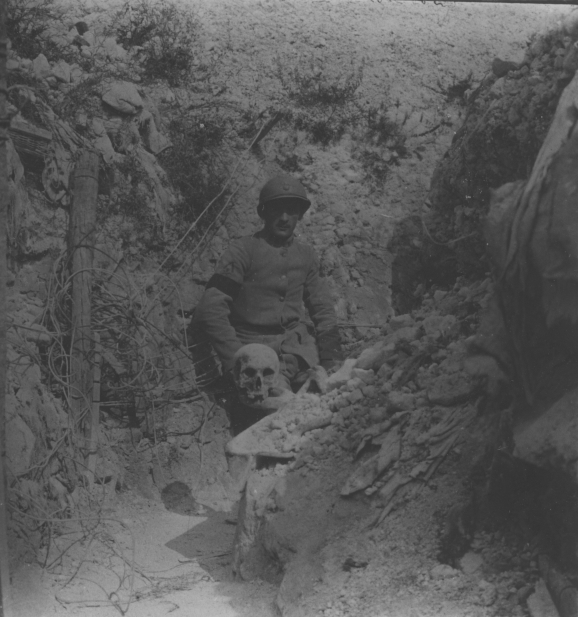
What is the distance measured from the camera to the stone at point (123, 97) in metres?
4.27

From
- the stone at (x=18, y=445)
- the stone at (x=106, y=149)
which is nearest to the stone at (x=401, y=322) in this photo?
the stone at (x=106, y=149)

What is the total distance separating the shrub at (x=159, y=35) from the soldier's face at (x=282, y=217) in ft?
2.93

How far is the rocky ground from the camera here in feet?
10.3

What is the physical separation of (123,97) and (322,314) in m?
1.65

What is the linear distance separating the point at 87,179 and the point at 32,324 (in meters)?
0.80

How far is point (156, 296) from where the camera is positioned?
4543 mm

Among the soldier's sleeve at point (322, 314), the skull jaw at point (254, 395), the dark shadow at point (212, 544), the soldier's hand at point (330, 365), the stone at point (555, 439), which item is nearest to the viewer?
the stone at point (555, 439)

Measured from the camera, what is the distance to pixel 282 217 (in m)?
4.80

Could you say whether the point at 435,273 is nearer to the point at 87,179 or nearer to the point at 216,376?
the point at 216,376

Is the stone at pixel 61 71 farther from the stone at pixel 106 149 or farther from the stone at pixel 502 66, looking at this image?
the stone at pixel 502 66

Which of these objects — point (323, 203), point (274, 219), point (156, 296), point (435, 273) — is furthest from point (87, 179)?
point (435, 273)

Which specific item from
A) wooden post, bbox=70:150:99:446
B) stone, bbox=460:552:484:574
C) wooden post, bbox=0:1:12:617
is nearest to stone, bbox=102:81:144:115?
wooden post, bbox=70:150:99:446

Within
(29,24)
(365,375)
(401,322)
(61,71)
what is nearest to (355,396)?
(365,375)

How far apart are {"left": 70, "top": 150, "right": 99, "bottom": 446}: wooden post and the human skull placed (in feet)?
2.73
